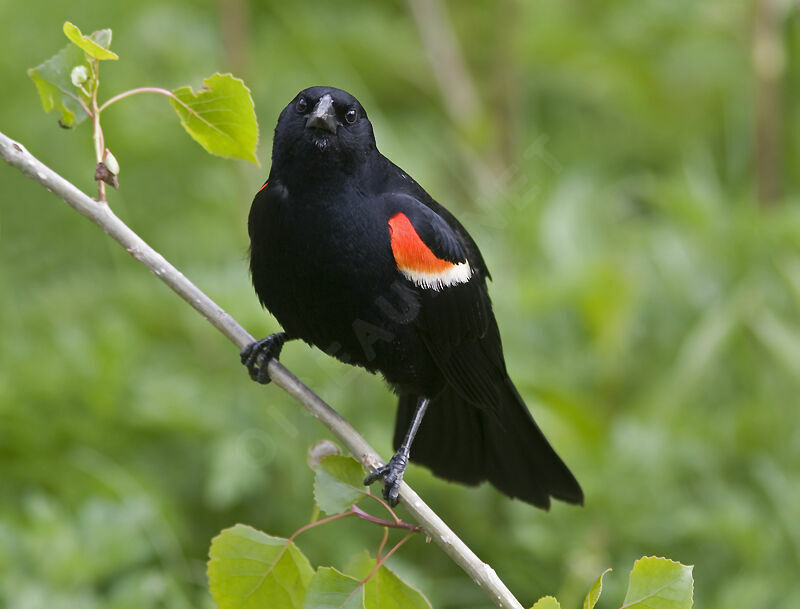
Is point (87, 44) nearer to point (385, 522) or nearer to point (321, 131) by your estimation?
point (321, 131)

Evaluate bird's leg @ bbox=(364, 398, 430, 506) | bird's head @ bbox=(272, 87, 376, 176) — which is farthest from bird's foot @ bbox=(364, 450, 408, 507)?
bird's head @ bbox=(272, 87, 376, 176)

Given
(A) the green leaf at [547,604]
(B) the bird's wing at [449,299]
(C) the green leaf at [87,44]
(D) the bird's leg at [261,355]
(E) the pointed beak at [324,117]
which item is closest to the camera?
(A) the green leaf at [547,604]

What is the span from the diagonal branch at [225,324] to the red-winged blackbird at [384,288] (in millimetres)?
197

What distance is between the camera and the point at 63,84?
1.62 m

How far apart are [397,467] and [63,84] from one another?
925mm

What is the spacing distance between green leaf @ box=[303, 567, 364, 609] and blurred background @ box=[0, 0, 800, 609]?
121 cm

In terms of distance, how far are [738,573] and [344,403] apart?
47.4 inches

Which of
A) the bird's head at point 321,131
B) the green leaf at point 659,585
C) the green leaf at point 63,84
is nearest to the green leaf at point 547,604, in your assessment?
the green leaf at point 659,585

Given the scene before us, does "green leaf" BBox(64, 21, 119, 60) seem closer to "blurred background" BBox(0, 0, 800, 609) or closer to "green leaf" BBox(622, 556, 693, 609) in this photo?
"green leaf" BBox(622, 556, 693, 609)

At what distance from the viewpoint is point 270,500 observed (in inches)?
121

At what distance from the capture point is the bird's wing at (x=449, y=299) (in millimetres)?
1936

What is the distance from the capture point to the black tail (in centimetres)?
214

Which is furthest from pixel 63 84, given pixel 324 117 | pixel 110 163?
pixel 324 117

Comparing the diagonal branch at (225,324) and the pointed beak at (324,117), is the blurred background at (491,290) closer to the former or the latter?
the diagonal branch at (225,324)
